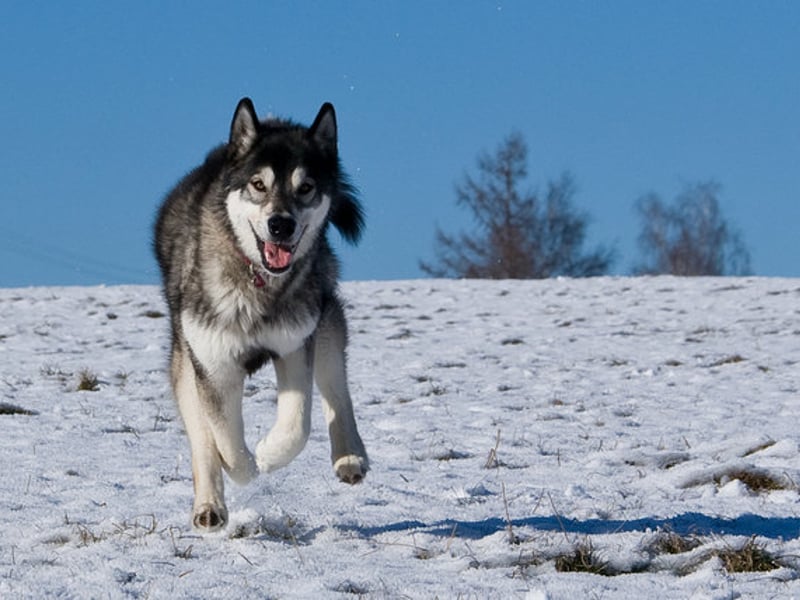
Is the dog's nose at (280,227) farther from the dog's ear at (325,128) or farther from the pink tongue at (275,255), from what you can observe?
the dog's ear at (325,128)

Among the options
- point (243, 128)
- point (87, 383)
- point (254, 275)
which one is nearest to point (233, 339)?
point (254, 275)

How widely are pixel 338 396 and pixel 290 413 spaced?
0.45 m

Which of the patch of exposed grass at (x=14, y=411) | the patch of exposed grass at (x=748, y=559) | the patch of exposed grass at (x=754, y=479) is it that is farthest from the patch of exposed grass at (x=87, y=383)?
the patch of exposed grass at (x=748, y=559)

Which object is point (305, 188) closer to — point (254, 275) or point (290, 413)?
point (254, 275)

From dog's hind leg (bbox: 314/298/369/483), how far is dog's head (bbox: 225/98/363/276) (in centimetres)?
45

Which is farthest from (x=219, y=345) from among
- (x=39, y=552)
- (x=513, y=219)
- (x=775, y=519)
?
(x=513, y=219)

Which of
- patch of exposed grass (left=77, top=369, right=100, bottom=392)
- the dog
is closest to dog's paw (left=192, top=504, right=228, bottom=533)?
the dog

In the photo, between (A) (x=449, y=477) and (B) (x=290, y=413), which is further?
(A) (x=449, y=477)

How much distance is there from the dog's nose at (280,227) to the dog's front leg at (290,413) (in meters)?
0.44

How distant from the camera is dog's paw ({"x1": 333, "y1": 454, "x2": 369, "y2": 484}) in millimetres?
4750

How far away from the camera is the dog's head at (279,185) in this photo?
4.71 meters

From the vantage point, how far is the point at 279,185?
4.77 meters

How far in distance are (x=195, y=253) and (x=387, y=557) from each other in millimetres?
1541

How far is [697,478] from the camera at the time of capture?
5.69 meters
